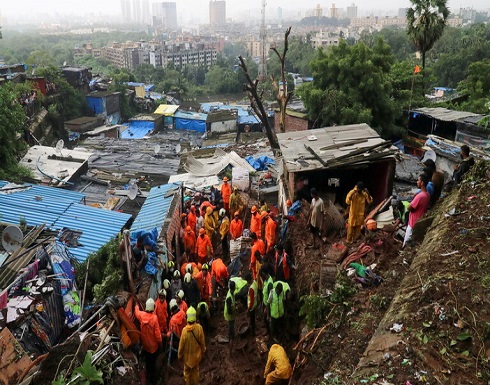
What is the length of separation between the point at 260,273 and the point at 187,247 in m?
3.35

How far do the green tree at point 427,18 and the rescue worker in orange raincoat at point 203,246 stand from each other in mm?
17781

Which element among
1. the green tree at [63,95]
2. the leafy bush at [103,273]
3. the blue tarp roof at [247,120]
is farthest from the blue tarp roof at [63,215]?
the blue tarp roof at [247,120]

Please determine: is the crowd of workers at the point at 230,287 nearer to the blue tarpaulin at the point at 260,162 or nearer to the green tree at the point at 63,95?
the blue tarpaulin at the point at 260,162

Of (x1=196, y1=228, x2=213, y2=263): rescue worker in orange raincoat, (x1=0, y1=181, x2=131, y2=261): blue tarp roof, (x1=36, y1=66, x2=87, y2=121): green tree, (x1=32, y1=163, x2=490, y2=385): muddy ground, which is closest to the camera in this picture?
(x1=32, y1=163, x2=490, y2=385): muddy ground

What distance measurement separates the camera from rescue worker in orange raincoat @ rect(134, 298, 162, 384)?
6930 millimetres

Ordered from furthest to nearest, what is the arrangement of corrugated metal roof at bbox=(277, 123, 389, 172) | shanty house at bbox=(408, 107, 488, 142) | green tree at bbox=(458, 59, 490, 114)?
green tree at bbox=(458, 59, 490, 114) → shanty house at bbox=(408, 107, 488, 142) → corrugated metal roof at bbox=(277, 123, 389, 172)

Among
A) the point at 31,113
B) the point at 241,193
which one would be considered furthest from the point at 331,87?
the point at 31,113

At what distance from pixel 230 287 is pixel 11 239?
13.5 ft

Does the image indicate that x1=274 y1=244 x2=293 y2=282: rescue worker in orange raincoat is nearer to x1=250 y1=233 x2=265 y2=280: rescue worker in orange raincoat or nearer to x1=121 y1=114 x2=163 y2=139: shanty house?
x1=250 y1=233 x2=265 y2=280: rescue worker in orange raincoat

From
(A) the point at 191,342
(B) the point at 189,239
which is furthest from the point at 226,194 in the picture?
(A) the point at 191,342

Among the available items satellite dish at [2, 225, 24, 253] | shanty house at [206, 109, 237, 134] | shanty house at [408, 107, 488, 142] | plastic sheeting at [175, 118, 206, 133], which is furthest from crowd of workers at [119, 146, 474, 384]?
plastic sheeting at [175, 118, 206, 133]

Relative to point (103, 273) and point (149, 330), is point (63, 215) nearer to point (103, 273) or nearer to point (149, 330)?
point (103, 273)

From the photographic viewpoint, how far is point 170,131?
117 feet

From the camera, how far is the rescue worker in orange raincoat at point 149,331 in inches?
273
